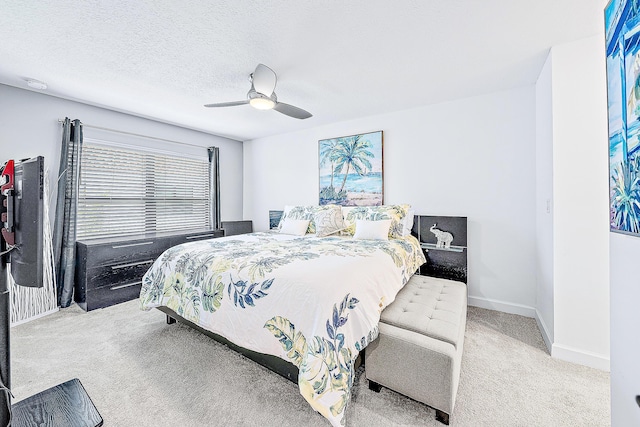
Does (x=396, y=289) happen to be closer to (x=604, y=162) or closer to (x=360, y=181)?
(x=604, y=162)

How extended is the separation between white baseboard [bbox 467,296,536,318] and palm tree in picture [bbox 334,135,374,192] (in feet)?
6.80

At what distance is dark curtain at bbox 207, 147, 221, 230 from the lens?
4508 millimetres

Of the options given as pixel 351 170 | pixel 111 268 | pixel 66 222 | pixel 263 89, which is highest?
pixel 263 89

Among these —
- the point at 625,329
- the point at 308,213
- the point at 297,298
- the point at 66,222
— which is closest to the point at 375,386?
the point at 297,298

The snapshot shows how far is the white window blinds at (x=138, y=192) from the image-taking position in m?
3.23

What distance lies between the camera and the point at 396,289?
203 centimetres

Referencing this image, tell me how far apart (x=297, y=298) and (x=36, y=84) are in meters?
3.40

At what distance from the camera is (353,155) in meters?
3.74

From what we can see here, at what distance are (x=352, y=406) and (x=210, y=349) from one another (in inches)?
48.2

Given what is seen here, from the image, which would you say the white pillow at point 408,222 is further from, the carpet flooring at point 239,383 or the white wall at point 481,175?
the carpet flooring at point 239,383

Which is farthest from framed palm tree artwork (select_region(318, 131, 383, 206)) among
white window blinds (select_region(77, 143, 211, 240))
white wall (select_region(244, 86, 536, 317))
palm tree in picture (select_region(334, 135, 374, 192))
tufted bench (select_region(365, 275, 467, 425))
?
white window blinds (select_region(77, 143, 211, 240))

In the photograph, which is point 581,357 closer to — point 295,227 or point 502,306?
point 502,306

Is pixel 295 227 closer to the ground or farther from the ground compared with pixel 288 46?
closer to the ground

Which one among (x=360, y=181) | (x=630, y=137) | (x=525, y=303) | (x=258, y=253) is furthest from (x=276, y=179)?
(x=630, y=137)
